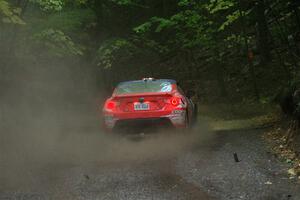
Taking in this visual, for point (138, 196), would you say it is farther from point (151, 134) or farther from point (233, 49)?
point (233, 49)

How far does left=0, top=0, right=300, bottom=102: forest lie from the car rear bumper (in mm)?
4691

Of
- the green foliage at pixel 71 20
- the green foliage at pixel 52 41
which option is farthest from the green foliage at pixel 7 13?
the green foliage at pixel 71 20

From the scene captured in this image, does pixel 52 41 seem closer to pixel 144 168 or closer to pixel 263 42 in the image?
pixel 263 42

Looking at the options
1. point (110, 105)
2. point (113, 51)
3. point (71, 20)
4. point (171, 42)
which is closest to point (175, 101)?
point (110, 105)

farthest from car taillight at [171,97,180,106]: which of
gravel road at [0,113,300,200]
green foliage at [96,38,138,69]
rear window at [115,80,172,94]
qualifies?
green foliage at [96,38,138,69]

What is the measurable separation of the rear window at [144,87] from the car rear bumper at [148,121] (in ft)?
2.46

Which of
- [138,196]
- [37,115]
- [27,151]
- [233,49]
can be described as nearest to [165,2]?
[233,49]

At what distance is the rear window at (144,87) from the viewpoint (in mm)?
12968

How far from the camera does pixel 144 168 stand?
991 centimetres

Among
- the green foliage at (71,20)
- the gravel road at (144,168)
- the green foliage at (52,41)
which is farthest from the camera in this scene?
the green foliage at (71,20)

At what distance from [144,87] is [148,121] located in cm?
112

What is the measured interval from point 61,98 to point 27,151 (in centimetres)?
1404

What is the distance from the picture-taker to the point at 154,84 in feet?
44.2

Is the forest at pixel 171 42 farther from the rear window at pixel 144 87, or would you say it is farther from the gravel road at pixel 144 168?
the gravel road at pixel 144 168
